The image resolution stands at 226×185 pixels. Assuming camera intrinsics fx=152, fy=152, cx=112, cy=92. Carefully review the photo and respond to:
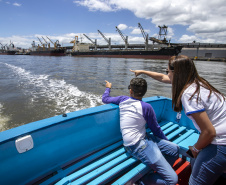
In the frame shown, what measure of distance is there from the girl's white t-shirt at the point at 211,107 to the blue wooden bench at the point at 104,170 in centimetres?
95

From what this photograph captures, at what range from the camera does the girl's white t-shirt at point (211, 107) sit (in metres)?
1.17

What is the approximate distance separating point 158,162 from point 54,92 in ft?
22.5

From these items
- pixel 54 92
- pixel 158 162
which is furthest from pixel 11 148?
pixel 54 92

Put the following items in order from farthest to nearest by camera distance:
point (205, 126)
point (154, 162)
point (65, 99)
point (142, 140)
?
1. point (65, 99)
2. point (142, 140)
3. point (154, 162)
4. point (205, 126)

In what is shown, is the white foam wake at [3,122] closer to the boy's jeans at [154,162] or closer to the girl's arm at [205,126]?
the boy's jeans at [154,162]

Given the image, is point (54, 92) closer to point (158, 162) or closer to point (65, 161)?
point (65, 161)

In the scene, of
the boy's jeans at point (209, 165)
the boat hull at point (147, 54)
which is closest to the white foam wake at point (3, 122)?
the boy's jeans at point (209, 165)

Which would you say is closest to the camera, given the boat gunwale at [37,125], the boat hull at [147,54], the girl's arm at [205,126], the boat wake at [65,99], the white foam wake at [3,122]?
the girl's arm at [205,126]

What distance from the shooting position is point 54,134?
1643 mm

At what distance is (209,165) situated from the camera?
4.18ft

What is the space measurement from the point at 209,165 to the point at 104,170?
106cm

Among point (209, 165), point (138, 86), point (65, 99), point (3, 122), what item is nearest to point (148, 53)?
point (65, 99)

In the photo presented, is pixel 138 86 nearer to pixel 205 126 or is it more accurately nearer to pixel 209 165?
pixel 205 126

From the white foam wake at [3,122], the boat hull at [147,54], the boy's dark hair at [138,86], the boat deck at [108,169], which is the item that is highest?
the boat hull at [147,54]
